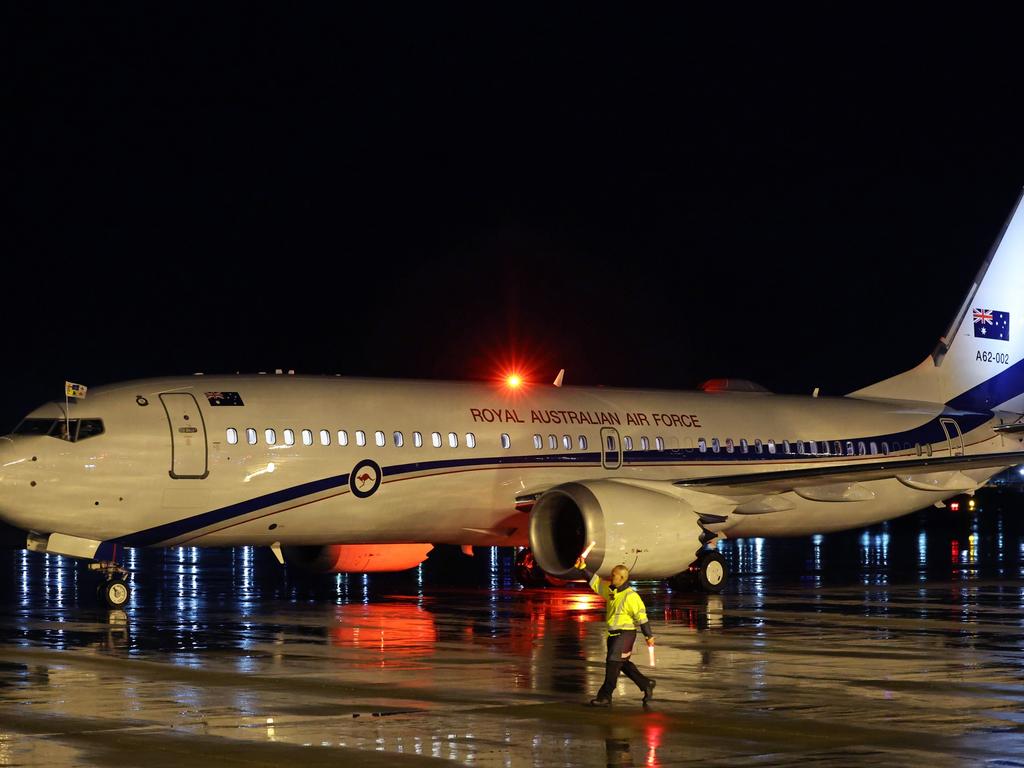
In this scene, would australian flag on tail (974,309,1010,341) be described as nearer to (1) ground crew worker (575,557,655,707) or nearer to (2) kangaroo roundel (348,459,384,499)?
(2) kangaroo roundel (348,459,384,499)

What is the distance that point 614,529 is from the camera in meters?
26.3

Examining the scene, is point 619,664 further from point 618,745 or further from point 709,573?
point 709,573

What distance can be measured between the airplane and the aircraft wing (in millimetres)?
58

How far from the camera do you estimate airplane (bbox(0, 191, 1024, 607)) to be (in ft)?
80.9

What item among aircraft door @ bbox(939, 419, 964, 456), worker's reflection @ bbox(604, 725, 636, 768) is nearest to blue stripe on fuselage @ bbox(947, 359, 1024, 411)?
aircraft door @ bbox(939, 419, 964, 456)

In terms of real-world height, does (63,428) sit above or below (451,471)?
above

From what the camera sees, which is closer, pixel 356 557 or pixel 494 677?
pixel 494 677

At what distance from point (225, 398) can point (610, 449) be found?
8026mm

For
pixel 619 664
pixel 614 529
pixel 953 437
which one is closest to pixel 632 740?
pixel 619 664

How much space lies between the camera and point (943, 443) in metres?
36.2

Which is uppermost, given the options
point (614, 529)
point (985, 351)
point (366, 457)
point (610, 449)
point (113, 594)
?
point (985, 351)

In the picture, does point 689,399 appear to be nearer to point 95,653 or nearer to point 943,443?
point 943,443

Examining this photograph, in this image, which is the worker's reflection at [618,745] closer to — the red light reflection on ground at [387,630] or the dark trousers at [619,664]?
the dark trousers at [619,664]

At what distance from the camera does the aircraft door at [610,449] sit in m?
30.4
